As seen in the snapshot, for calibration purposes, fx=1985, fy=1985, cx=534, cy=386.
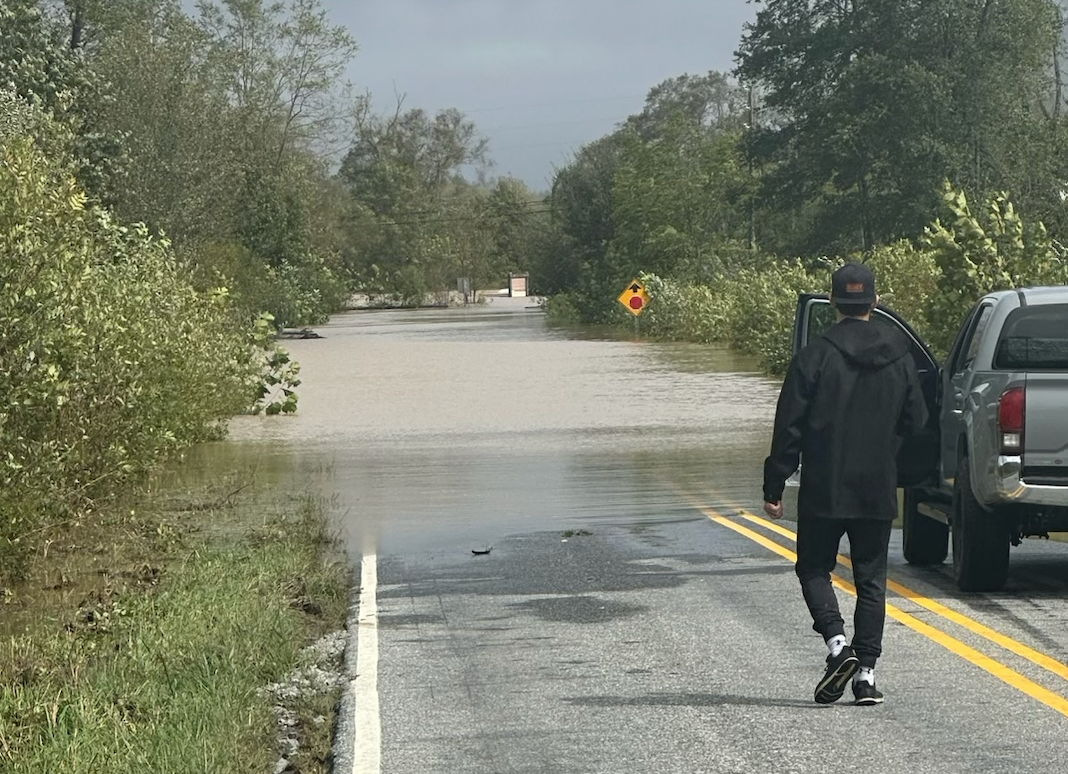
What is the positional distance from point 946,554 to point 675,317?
2199 inches

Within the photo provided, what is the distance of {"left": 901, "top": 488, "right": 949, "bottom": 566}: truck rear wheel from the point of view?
1319 centimetres

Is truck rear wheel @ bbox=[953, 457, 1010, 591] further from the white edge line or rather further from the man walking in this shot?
the white edge line

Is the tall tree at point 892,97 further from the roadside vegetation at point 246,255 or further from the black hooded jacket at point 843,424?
the black hooded jacket at point 843,424

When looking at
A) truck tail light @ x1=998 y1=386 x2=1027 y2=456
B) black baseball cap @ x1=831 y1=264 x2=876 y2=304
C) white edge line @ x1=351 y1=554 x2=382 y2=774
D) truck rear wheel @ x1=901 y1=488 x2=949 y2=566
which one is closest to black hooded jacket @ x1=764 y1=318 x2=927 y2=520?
black baseball cap @ x1=831 y1=264 x2=876 y2=304

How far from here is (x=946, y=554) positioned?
13305 mm

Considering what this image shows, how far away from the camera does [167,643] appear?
34.0ft

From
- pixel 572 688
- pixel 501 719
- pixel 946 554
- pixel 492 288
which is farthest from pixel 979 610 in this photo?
pixel 492 288

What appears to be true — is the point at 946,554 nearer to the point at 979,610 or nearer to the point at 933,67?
the point at 979,610

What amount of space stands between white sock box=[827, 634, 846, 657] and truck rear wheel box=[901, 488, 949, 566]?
473 cm

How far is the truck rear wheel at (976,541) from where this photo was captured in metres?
11.4

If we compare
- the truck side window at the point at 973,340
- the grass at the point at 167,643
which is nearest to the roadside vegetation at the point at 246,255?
the grass at the point at 167,643

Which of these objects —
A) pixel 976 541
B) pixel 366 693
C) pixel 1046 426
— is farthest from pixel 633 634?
pixel 1046 426

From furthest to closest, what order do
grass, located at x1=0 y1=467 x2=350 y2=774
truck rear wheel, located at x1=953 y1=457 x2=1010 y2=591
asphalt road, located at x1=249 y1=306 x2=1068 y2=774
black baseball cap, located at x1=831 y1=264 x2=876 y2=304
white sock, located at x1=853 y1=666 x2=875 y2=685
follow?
truck rear wheel, located at x1=953 y1=457 x2=1010 y2=591
black baseball cap, located at x1=831 y1=264 x2=876 y2=304
white sock, located at x1=853 y1=666 x2=875 y2=685
grass, located at x1=0 y1=467 x2=350 y2=774
asphalt road, located at x1=249 y1=306 x2=1068 y2=774

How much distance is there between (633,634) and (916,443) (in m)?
2.06
